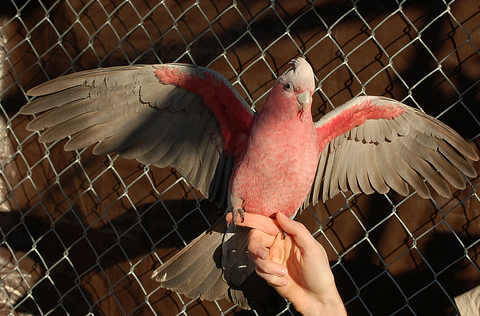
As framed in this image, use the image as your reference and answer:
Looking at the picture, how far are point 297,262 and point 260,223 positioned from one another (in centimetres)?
19

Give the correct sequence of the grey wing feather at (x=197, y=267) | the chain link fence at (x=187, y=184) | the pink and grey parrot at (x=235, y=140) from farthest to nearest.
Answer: the chain link fence at (x=187, y=184) < the grey wing feather at (x=197, y=267) < the pink and grey parrot at (x=235, y=140)

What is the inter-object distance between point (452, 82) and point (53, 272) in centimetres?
236

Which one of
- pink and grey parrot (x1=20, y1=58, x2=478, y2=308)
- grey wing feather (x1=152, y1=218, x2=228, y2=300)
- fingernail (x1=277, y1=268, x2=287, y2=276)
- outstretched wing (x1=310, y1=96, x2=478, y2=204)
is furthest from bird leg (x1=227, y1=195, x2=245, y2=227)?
outstretched wing (x1=310, y1=96, x2=478, y2=204)

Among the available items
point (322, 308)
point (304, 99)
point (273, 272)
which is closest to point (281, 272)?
point (273, 272)

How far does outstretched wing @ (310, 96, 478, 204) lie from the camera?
134cm

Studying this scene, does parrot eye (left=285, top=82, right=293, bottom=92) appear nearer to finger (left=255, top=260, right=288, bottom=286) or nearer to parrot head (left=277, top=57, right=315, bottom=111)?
parrot head (left=277, top=57, right=315, bottom=111)

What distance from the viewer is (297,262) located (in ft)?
4.16

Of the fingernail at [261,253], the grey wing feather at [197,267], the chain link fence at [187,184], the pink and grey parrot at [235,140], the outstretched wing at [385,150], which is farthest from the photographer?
the chain link fence at [187,184]

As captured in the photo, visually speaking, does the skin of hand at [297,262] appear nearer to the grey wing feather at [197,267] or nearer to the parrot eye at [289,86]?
the grey wing feather at [197,267]

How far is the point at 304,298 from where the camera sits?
1.27 m

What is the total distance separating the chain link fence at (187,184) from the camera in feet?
5.32

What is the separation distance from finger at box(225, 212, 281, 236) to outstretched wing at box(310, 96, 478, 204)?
31 cm

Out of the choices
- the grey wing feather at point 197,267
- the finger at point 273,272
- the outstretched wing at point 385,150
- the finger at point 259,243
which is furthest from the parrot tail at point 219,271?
the outstretched wing at point 385,150

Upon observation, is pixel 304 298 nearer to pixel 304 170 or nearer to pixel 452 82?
pixel 304 170
